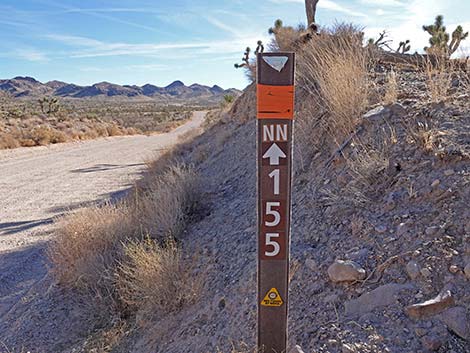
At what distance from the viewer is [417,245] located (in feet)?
10.5

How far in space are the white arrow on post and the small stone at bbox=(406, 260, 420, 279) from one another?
54.9 inches

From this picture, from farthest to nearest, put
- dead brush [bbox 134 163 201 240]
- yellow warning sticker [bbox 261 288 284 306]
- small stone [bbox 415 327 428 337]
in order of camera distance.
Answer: dead brush [bbox 134 163 201 240] → small stone [bbox 415 327 428 337] → yellow warning sticker [bbox 261 288 284 306]

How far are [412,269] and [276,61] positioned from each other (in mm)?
1761

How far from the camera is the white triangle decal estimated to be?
2.22 metres

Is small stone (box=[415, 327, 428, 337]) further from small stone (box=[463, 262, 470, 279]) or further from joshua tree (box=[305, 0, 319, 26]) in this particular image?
joshua tree (box=[305, 0, 319, 26])

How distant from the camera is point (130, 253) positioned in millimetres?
4309

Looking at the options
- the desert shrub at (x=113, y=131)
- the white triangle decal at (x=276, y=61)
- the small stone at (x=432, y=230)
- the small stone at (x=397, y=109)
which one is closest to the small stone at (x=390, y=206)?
the small stone at (x=432, y=230)

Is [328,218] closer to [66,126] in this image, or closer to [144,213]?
[144,213]

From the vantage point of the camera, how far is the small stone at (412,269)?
299cm

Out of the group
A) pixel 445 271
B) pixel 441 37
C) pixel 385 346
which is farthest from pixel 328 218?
pixel 441 37

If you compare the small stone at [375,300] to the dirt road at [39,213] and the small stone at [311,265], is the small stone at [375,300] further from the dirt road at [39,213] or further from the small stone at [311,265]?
the dirt road at [39,213]

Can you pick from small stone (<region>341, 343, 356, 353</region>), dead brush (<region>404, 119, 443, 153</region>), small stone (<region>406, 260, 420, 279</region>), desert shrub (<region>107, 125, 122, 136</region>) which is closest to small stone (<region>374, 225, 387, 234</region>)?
small stone (<region>406, 260, 420, 279</region>)

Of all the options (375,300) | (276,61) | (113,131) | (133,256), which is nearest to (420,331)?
(375,300)

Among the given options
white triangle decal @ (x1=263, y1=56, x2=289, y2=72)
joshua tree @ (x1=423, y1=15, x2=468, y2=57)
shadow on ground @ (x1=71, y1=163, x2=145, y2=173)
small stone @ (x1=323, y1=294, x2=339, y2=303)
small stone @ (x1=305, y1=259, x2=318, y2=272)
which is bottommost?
shadow on ground @ (x1=71, y1=163, x2=145, y2=173)
